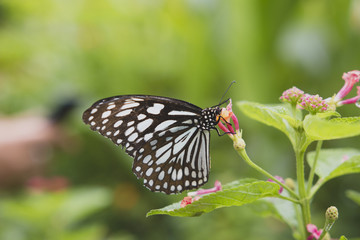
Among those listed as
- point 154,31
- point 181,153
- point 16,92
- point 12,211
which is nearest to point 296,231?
point 181,153

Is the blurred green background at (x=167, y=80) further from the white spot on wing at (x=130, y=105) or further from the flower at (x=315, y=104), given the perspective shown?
the flower at (x=315, y=104)

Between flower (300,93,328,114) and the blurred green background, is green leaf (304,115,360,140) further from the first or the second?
the blurred green background

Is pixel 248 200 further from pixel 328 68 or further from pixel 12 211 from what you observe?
pixel 328 68

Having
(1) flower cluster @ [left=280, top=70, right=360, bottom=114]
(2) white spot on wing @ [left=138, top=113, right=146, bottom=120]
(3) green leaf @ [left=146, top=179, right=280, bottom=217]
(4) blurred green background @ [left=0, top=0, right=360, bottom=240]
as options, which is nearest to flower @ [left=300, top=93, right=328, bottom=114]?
(1) flower cluster @ [left=280, top=70, right=360, bottom=114]

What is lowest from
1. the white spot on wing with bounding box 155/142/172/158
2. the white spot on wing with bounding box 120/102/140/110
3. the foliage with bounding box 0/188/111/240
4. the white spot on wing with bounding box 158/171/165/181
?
the foliage with bounding box 0/188/111/240

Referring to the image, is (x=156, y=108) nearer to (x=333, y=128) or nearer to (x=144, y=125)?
(x=144, y=125)

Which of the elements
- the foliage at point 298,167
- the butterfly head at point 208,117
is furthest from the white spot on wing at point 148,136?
the foliage at point 298,167
